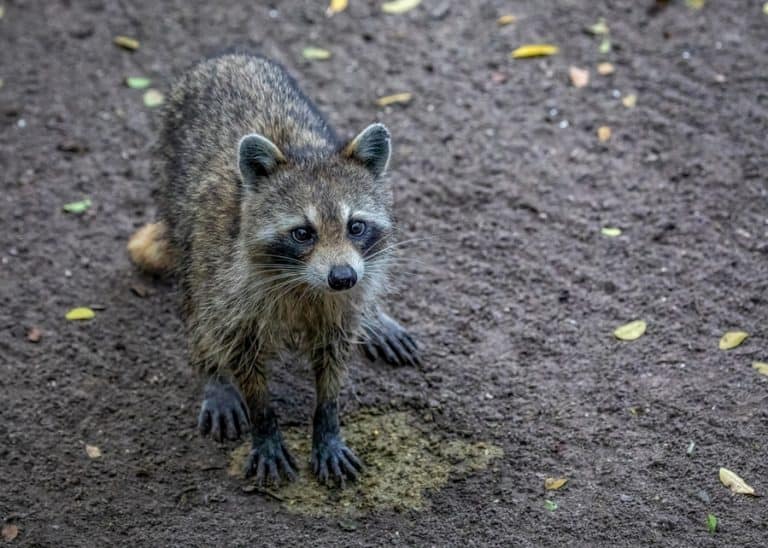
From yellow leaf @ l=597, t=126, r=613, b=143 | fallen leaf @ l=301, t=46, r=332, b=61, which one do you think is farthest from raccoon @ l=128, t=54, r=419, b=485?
yellow leaf @ l=597, t=126, r=613, b=143

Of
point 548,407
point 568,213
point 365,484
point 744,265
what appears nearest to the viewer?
point 365,484

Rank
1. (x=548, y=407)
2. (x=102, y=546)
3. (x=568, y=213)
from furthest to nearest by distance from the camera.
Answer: (x=568, y=213)
(x=548, y=407)
(x=102, y=546)

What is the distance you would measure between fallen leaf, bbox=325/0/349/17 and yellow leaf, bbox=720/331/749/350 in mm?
4212

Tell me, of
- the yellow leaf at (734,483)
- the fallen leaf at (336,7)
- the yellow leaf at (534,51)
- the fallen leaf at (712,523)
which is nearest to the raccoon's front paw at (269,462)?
the fallen leaf at (712,523)

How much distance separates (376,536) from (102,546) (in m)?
1.24

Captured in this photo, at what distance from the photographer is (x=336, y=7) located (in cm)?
816

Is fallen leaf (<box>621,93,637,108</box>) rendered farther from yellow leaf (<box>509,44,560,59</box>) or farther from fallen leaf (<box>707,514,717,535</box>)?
fallen leaf (<box>707,514,717,535</box>)

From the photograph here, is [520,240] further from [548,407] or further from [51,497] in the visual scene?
[51,497]

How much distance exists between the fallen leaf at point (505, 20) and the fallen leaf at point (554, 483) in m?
4.15

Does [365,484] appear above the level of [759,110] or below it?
below

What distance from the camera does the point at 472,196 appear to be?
661 cm

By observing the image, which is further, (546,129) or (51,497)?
(546,129)

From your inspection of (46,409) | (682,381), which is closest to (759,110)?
(682,381)

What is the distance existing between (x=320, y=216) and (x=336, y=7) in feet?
13.7
